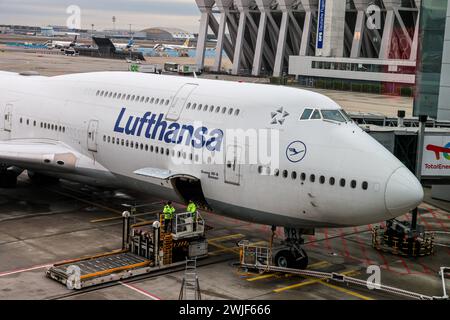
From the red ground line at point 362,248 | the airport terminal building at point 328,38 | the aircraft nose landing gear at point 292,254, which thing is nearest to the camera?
the aircraft nose landing gear at point 292,254

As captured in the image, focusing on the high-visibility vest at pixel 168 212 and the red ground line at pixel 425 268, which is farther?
the red ground line at pixel 425 268

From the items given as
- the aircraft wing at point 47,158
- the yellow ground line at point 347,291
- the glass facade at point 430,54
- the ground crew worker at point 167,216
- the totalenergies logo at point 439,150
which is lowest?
the yellow ground line at point 347,291

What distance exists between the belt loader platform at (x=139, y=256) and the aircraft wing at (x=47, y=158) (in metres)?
6.42

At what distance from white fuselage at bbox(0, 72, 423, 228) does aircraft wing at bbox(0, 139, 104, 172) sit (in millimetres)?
143

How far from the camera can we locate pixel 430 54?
3662 cm

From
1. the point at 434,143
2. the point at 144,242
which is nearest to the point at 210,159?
the point at 144,242

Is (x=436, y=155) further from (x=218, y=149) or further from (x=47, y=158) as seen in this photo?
(x=47, y=158)

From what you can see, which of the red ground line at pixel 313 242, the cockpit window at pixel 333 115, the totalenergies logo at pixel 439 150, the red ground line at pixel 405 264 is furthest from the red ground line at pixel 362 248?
the cockpit window at pixel 333 115

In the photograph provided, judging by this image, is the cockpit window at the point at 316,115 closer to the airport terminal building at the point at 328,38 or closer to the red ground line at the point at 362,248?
the red ground line at the point at 362,248

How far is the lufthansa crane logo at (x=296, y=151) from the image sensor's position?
872 inches

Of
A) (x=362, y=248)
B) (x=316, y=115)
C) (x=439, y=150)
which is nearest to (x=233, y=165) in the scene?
(x=316, y=115)

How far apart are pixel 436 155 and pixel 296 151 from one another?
1231 cm

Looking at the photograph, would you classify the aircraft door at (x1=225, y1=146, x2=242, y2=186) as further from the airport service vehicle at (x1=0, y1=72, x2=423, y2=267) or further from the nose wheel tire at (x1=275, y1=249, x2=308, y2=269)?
the nose wheel tire at (x1=275, y1=249, x2=308, y2=269)

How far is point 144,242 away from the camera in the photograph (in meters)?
24.0
